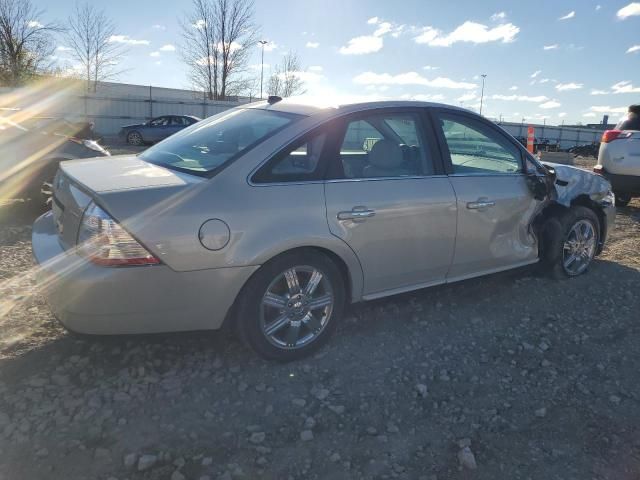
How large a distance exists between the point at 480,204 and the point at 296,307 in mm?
1639

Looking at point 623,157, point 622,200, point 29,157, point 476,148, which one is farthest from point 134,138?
point 476,148

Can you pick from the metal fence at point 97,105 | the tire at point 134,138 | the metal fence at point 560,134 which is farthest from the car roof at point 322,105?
the metal fence at point 560,134

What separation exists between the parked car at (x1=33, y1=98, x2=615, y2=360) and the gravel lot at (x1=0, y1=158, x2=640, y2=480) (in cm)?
31

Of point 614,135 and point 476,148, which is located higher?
point 614,135

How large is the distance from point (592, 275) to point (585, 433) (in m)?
2.77

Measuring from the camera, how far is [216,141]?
11.3 feet

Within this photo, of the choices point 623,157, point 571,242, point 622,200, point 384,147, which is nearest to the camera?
point 384,147

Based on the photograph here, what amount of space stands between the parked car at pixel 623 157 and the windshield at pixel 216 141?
6851mm

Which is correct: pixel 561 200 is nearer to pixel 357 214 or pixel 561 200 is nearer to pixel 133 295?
pixel 357 214

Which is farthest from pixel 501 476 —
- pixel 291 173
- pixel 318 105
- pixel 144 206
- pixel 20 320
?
pixel 20 320

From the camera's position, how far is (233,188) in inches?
114

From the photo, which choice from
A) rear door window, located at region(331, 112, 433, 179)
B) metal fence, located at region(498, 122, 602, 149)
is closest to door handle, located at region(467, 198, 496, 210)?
rear door window, located at region(331, 112, 433, 179)

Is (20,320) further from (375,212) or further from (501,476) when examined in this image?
(501,476)

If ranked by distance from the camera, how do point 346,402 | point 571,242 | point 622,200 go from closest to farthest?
point 346,402 → point 571,242 → point 622,200
